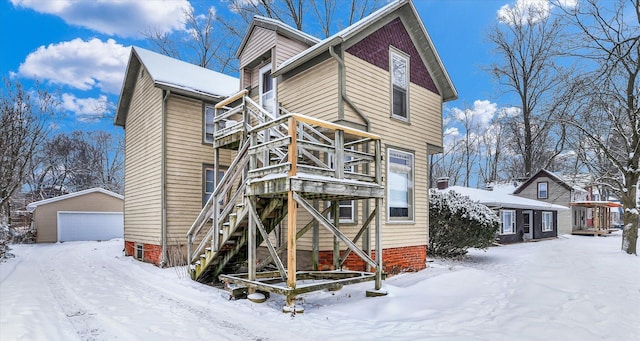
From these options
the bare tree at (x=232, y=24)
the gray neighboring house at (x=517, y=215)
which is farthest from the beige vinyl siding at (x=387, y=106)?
the bare tree at (x=232, y=24)

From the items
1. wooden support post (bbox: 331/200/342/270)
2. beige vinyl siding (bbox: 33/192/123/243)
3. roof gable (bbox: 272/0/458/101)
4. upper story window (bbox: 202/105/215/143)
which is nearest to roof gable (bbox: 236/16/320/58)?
roof gable (bbox: 272/0/458/101)

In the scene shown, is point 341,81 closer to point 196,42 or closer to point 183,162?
point 183,162

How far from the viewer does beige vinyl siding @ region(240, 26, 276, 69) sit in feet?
38.1

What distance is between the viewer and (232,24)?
26703 mm

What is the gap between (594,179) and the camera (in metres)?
15.8

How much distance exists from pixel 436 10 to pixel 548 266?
13.6m

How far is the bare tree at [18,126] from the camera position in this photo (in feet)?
50.2

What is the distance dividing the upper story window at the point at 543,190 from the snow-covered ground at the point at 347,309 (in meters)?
23.1

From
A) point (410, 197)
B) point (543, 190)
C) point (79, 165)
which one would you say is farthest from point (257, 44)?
point (79, 165)

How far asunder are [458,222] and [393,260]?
4.57 metres

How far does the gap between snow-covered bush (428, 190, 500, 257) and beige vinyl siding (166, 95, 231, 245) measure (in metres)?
8.36

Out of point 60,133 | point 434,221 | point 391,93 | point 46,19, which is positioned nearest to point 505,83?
point 434,221

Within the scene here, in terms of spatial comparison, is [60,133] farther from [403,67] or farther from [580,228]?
[580,228]

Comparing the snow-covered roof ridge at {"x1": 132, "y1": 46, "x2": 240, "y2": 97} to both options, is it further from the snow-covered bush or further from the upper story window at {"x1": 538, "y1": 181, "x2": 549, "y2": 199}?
the upper story window at {"x1": 538, "y1": 181, "x2": 549, "y2": 199}
